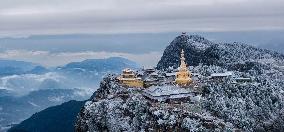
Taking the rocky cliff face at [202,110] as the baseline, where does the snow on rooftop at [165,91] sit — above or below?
above

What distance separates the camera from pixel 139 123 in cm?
10294

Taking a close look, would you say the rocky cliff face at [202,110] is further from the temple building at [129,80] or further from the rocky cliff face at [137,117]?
the temple building at [129,80]

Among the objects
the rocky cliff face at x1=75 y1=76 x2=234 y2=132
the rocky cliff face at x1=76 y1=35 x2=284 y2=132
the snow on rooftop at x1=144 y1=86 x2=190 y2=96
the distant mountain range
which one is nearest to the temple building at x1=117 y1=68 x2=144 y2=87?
the rocky cliff face at x1=76 y1=35 x2=284 y2=132

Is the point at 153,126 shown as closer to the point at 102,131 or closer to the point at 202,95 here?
the point at 102,131

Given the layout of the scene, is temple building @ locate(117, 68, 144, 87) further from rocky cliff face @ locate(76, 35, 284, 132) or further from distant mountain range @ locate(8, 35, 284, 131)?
distant mountain range @ locate(8, 35, 284, 131)

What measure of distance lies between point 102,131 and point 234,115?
2696cm

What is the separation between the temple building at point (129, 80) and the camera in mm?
130375

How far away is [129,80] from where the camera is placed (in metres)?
132

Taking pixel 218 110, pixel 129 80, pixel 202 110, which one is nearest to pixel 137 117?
pixel 202 110

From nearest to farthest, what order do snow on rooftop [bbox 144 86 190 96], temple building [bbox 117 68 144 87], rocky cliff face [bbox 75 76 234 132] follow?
rocky cliff face [bbox 75 76 234 132] < snow on rooftop [bbox 144 86 190 96] < temple building [bbox 117 68 144 87]

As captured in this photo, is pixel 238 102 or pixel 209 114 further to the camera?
pixel 238 102

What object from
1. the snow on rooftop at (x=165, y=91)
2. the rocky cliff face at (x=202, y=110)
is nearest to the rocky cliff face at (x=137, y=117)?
the rocky cliff face at (x=202, y=110)

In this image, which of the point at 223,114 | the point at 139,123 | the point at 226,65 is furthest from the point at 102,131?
the point at 226,65

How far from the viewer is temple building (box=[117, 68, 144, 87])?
130m
